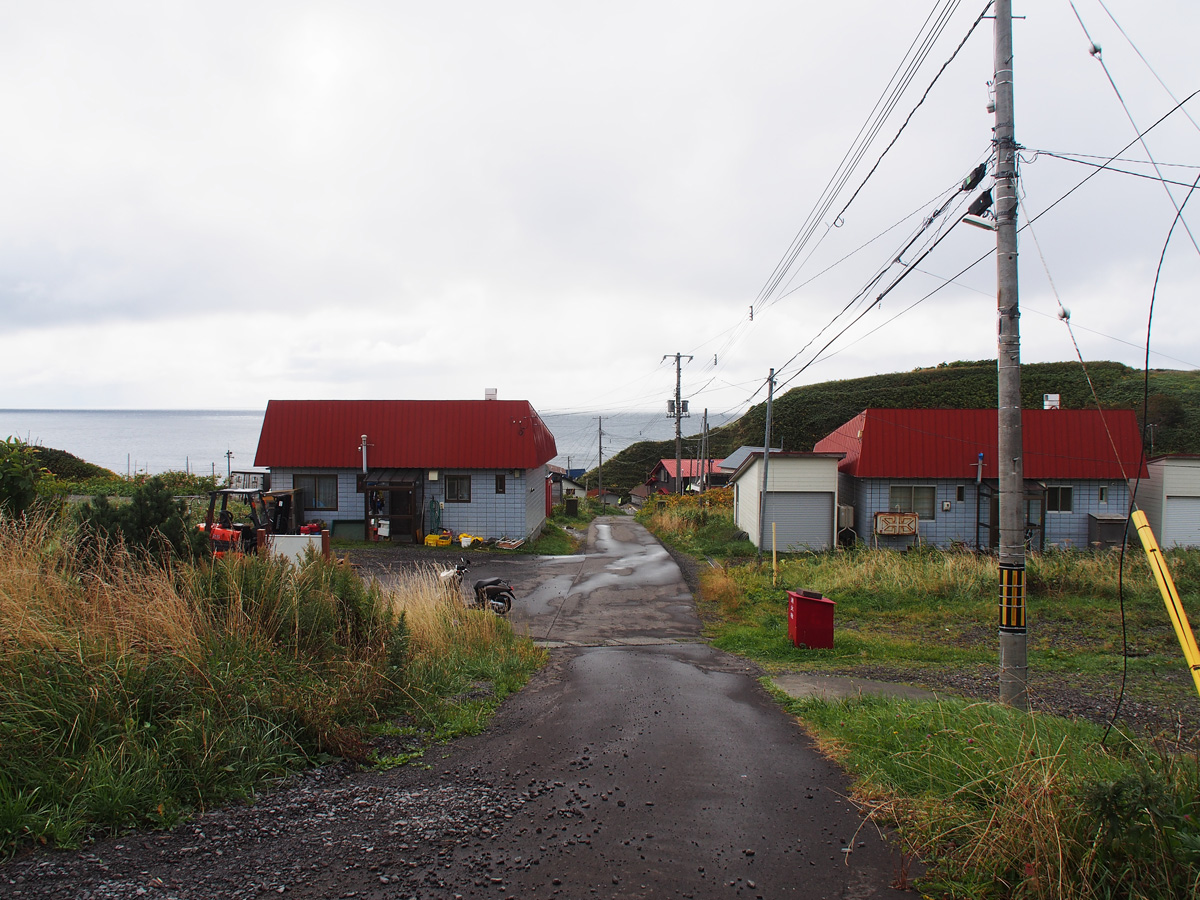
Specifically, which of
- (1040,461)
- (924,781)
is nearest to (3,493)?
(924,781)

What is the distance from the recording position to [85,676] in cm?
453

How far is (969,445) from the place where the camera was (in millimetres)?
20531

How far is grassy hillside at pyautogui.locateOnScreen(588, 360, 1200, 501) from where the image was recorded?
42.0 m

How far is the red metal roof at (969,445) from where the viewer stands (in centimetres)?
2033

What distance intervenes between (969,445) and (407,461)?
1830 centimetres

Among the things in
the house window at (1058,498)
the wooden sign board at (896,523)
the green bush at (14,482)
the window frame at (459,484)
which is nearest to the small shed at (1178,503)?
the house window at (1058,498)

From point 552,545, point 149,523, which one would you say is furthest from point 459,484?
point 149,523

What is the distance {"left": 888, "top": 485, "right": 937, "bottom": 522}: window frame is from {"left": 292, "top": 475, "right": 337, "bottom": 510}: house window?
18.7 m

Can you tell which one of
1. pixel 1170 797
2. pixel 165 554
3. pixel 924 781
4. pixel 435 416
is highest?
pixel 435 416

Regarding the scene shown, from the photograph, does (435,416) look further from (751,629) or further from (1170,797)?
(1170,797)

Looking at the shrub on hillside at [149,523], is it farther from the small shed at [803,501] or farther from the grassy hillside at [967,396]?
the grassy hillside at [967,396]

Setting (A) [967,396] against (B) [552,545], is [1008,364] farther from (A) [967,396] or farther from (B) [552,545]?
Result: (A) [967,396]

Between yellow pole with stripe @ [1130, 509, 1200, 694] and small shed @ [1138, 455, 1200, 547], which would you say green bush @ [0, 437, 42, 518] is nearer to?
yellow pole with stripe @ [1130, 509, 1200, 694]

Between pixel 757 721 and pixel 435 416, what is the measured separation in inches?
734
